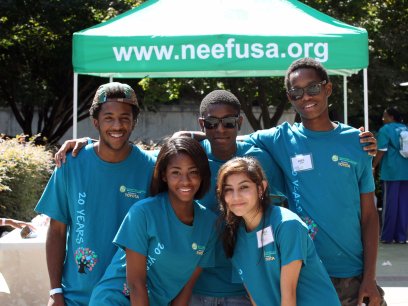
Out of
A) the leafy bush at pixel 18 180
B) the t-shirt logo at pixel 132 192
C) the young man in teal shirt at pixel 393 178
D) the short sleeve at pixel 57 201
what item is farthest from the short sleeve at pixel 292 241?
the young man in teal shirt at pixel 393 178

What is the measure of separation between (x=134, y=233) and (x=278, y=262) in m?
0.68

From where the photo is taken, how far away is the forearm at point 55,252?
340 cm

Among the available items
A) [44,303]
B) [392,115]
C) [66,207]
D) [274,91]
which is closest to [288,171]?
[66,207]

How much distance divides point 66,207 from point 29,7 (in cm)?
1515

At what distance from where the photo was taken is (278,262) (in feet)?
10.4

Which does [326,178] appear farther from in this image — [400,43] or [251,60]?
[400,43]

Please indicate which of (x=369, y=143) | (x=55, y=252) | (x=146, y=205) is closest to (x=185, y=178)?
(x=146, y=205)

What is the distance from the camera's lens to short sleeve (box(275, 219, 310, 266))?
123 inches

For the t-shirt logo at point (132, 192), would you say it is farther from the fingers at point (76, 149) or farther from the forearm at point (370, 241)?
the forearm at point (370, 241)

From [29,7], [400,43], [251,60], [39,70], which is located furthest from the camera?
[39,70]

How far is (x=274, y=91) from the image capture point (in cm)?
1462

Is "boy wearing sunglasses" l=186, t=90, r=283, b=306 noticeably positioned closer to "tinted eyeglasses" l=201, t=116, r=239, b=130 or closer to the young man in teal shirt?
"tinted eyeglasses" l=201, t=116, r=239, b=130

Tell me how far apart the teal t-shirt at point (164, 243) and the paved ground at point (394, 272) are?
3.98 metres

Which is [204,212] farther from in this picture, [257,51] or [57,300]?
[257,51]
